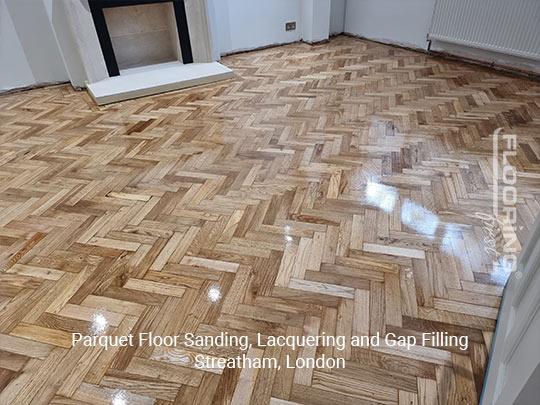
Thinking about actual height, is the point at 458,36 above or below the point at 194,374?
above

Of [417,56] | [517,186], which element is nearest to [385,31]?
[417,56]

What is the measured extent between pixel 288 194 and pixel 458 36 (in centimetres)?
333

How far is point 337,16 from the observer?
5.38 metres

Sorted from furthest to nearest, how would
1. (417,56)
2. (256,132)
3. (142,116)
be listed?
(417,56) → (142,116) → (256,132)

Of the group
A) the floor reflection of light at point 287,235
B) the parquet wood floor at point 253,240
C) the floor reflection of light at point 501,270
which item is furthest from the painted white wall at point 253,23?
the floor reflection of light at point 501,270

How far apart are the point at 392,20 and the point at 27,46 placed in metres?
4.34

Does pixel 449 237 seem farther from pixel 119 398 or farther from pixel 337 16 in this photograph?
pixel 337 16

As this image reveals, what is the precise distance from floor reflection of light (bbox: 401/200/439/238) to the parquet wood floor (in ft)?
0.03

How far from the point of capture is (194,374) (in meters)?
1.23

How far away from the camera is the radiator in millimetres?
3389

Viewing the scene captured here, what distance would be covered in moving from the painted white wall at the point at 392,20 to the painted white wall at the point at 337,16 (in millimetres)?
70

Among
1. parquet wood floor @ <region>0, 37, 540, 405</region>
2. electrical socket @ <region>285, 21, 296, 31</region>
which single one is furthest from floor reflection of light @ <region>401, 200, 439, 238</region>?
electrical socket @ <region>285, 21, 296, 31</region>

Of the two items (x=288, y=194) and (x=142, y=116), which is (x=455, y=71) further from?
(x=142, y=116)

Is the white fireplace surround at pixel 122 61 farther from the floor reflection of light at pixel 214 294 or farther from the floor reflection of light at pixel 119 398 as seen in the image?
the floor reflection of light at pixel 119 398
